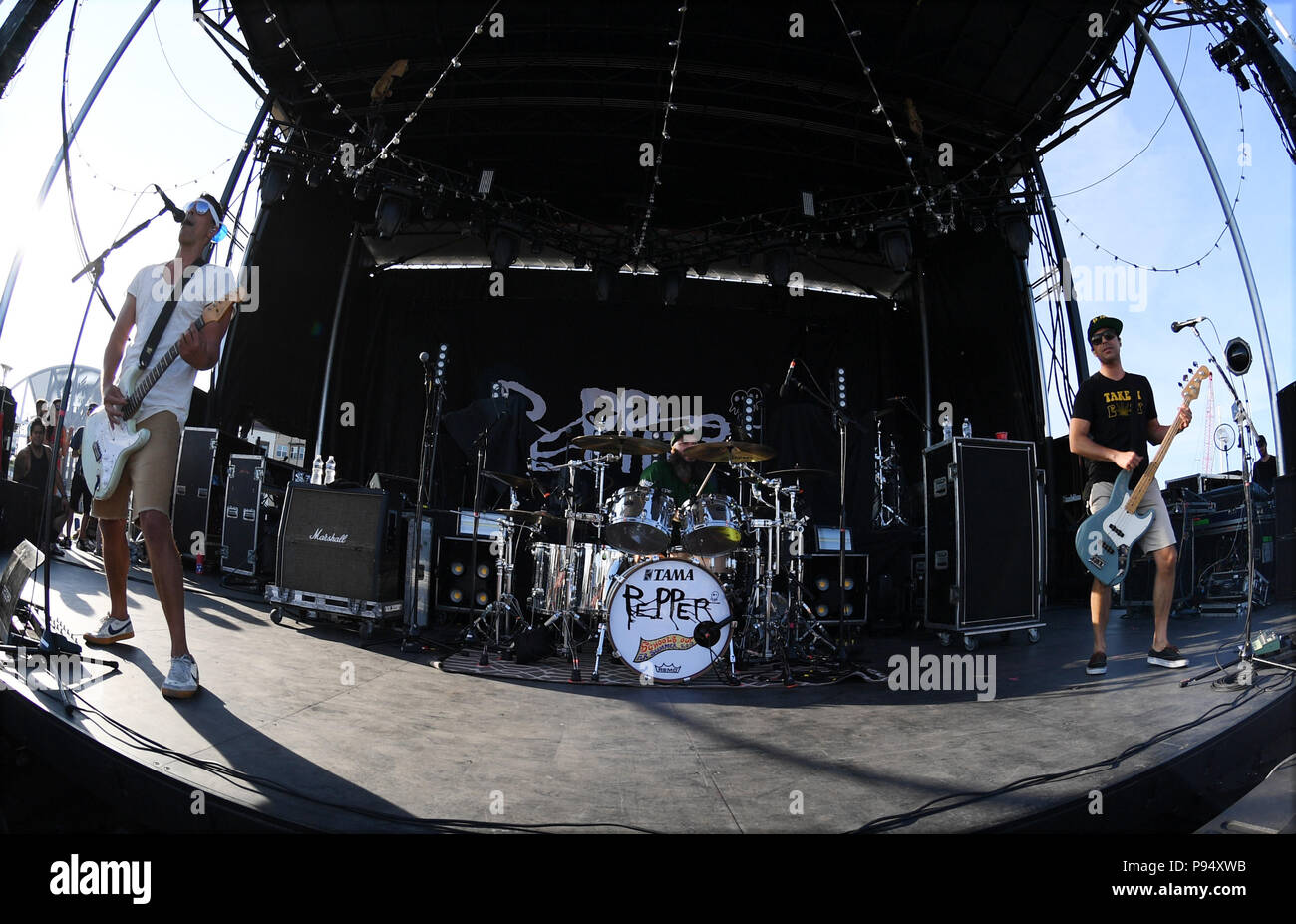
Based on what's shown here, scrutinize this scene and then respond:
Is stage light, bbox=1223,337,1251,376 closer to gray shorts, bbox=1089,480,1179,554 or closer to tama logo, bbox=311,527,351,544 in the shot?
gray shorts, bbox=1089,480,1179,554

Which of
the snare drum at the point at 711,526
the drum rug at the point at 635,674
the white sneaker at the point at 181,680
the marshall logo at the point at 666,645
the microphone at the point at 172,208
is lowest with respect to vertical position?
the drum rug at the point at 635,674

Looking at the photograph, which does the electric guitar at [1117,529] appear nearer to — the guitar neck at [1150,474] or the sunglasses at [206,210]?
the guitar neck at [1150,474]

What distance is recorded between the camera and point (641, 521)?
13.8ft

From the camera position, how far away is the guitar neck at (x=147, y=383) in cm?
247

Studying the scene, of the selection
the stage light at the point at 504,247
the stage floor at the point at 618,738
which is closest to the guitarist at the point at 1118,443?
the stage floor at the point at 618,738

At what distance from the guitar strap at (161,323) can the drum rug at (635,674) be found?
2280 mm

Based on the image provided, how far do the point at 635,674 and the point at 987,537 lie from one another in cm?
308

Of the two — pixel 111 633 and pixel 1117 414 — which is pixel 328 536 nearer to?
pixel 111 633

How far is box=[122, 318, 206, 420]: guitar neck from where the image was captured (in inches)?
97.3

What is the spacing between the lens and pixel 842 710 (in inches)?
123

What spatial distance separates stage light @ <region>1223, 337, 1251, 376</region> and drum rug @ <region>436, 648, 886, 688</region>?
2.32 metres

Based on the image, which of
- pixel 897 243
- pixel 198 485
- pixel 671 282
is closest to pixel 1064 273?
pixel 897 243

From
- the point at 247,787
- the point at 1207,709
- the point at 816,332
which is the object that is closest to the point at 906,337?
the point at 816,332

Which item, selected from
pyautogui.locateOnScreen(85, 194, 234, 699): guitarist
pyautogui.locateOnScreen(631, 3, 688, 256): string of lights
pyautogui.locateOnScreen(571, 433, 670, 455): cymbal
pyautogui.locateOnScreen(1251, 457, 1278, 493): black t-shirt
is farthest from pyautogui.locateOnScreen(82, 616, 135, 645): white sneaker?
pyautogui.locateOnScreen(1251, 457, 1278, 493): black t-shirt
